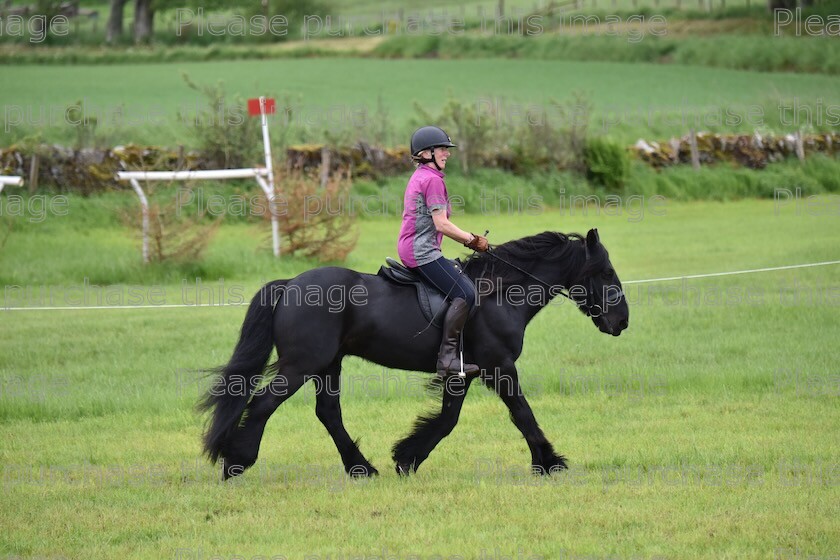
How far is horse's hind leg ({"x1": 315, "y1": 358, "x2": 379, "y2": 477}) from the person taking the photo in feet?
24.9

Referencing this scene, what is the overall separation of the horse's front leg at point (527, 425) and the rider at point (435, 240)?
203 mm

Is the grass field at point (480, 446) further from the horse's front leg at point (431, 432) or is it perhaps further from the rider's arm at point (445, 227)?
the rider's arm at point (445, 227)

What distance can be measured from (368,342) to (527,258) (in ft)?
4.50

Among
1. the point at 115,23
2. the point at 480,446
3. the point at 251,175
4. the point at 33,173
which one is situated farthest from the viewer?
the point at 115,23

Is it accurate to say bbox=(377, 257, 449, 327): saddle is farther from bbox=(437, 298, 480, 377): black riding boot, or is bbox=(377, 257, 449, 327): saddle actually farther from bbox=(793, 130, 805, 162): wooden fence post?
bbox=(793, 130, 805, 162): wooden fence post

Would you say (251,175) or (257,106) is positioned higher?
(257,106)

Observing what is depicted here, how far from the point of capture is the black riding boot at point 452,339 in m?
7.30

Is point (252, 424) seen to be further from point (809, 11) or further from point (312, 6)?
point (312, 6)

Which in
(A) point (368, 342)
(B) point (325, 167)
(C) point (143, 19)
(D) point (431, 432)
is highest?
(C) point (143, 19)

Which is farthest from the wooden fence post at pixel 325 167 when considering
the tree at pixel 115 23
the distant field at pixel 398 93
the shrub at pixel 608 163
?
the tree at pixel 115 23

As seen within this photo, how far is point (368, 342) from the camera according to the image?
749cm

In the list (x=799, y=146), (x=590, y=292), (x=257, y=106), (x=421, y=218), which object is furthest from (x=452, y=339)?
(x=799, y=146)

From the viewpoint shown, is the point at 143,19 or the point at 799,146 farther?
the point at 143,19

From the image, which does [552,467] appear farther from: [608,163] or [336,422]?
[608,163]
